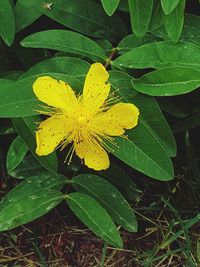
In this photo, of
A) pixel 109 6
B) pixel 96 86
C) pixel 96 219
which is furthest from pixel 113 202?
pixel 109 6

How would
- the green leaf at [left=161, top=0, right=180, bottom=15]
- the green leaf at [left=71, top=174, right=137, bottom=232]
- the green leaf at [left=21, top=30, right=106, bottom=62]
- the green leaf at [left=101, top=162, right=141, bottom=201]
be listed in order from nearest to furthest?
the green leaf at [left=161, top=0, right=180, bottom=15], the green leaf at [left=21, top=30, right=106, bottom=62], the green leaf at [left=71, top=174, right=137, bottom=232], the green leaf at [left=101, top=162, right=141, bottom=201]

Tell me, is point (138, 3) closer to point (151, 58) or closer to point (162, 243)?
point (151, 58)

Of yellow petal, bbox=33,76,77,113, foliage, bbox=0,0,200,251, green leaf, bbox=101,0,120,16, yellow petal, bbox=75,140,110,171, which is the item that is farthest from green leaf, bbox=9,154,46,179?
green leaf, bbox=101,0,120,16

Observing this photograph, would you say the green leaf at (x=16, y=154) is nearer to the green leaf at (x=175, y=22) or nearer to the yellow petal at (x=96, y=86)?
the yellow petal at (x=96, y=86)

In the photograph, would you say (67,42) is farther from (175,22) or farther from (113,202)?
(113,202)

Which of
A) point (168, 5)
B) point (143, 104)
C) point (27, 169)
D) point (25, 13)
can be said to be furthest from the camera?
point (27, 169)

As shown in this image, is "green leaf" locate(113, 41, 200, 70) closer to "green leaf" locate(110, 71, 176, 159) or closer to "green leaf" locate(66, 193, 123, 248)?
"green leaf" locate(110, 71, 176, 159)

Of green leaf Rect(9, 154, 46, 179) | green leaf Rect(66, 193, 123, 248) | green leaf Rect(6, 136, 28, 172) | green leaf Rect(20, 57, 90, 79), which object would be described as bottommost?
green leaf Rect(9, 154, 46, 179)
